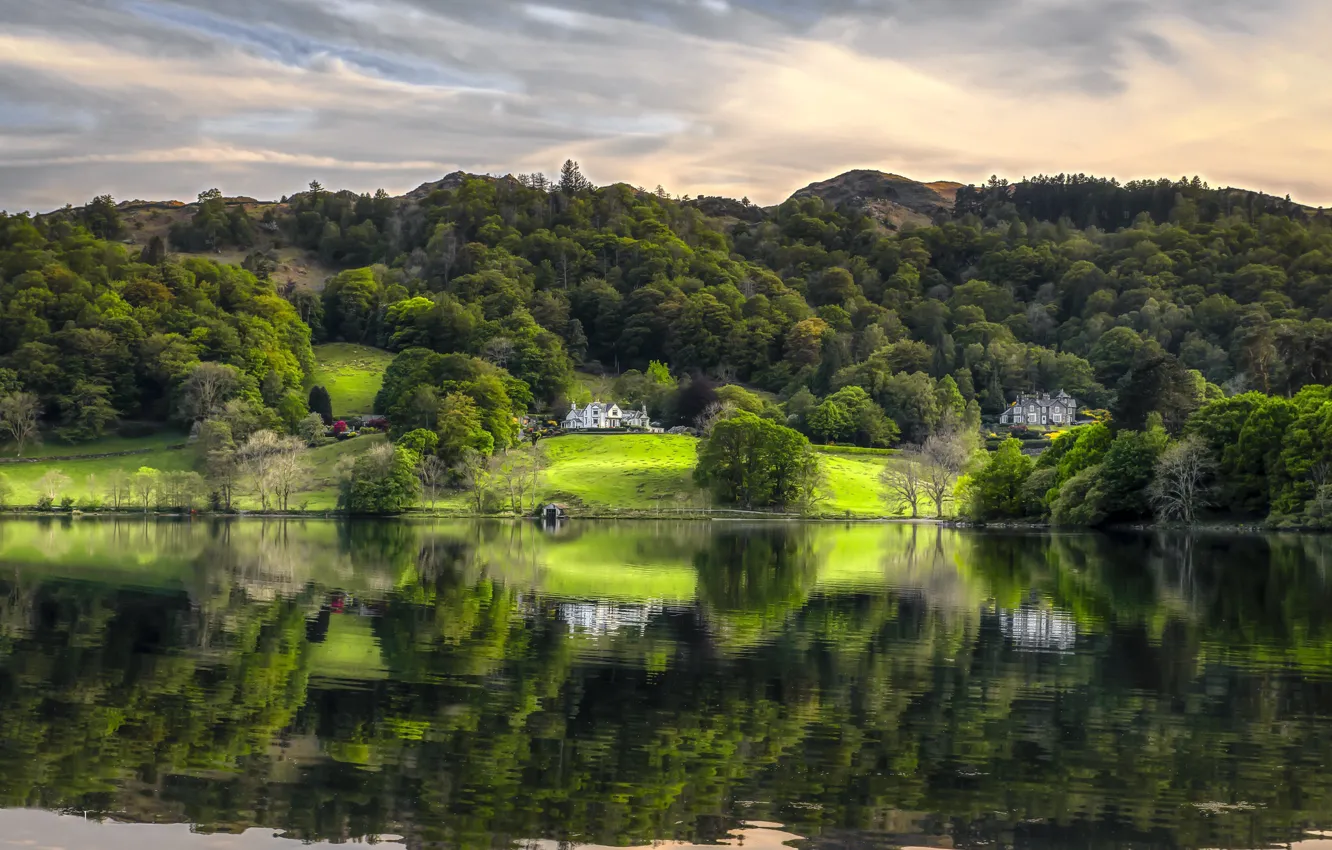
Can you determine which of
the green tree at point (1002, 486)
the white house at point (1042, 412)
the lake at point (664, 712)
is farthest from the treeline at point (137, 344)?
the lake at point (664, 712)

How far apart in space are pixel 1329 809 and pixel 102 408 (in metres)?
124

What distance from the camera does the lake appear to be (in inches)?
599

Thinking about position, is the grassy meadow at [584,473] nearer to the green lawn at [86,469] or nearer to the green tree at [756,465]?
the green lawn at [86,469]

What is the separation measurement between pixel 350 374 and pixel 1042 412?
80.1 metres

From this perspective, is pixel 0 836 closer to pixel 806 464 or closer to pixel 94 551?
pixel 94 551

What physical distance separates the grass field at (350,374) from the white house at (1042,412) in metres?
72.0

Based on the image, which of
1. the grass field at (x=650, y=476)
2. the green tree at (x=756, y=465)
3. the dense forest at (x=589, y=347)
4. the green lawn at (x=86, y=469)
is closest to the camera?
the green tree at (x=756, y=465)

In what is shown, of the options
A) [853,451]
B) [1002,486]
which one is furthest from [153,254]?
[1002,486]

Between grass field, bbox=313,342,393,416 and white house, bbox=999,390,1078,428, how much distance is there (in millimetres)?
71996

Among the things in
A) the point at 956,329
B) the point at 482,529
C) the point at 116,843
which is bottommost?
the point at 482,529

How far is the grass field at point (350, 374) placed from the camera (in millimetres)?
141750

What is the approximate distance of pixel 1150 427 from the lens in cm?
8212

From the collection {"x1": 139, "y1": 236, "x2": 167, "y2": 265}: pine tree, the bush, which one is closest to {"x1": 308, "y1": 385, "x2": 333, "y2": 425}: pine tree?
the bush

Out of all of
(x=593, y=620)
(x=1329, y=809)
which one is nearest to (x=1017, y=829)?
(x=1329, y=809)
